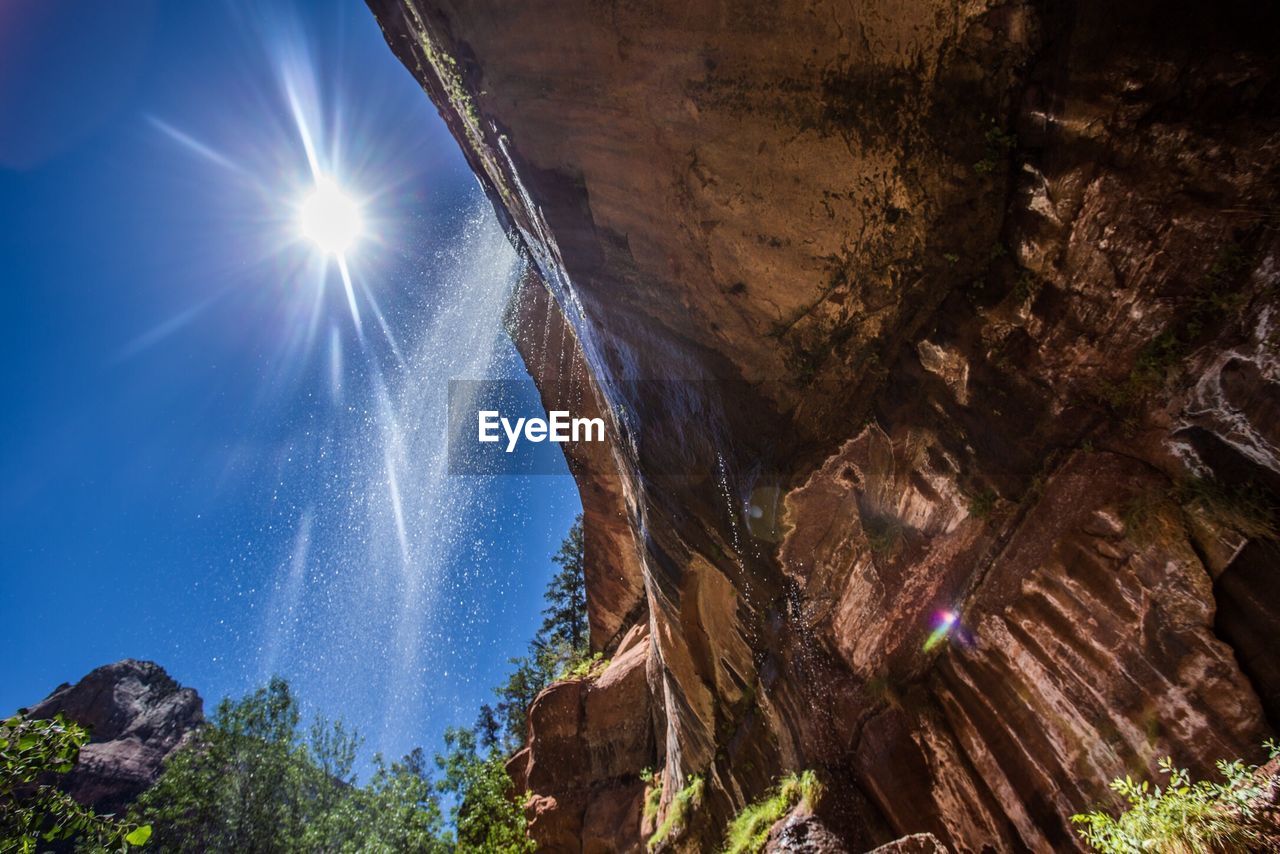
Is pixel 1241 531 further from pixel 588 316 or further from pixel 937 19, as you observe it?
pixel 588 316

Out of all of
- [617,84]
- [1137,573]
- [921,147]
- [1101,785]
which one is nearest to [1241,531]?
[1137,573]

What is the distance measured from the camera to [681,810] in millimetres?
12242

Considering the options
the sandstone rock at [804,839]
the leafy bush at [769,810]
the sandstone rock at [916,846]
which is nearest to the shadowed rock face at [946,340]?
the sandstone rock at [804,839]

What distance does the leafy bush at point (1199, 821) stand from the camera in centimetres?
385

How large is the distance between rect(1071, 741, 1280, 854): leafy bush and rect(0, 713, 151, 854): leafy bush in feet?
22.6

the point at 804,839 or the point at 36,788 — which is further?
the point at 804,839

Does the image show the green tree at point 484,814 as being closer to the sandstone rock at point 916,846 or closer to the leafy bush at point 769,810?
the leafy bush at point 769,810

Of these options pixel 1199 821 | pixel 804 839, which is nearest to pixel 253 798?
pixel 804 839

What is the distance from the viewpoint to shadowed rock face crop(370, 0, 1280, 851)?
18.2 feet

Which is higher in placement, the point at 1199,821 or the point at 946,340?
the point at 946,340

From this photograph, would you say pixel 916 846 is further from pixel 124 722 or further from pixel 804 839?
pixel 124 722

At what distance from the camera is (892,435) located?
798 cm

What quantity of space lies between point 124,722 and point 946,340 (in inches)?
2297

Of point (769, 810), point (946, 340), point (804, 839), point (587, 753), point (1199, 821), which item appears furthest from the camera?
point (587, 753)
